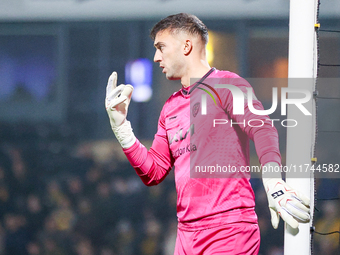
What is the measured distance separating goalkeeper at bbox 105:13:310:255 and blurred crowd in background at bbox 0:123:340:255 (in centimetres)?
266

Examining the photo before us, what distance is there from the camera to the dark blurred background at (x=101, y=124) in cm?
416

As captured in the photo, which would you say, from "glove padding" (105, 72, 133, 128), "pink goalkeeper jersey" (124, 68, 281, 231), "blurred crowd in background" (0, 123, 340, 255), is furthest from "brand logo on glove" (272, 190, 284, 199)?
"blurred crowd in background" (0, 123, 340, 255)

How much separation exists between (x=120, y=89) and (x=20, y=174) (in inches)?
128

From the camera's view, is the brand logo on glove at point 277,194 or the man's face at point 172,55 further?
the man's face at point 172,55

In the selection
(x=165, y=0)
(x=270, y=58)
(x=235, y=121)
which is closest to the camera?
(x=235, y=121)

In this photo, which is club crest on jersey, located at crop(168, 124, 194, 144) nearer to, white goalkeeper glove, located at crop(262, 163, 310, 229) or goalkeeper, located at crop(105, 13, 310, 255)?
goalkeeper, located at crop(105, 13, 310, 255)

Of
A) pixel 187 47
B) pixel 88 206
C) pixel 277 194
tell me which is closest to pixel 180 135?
→ pixel 187 47

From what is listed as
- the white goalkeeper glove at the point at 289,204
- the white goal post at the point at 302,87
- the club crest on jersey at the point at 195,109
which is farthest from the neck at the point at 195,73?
the white goalkeeper glove at the point at 289,204

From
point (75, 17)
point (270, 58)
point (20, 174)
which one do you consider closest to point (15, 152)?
point (20, 174)

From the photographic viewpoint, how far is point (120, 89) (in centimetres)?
158

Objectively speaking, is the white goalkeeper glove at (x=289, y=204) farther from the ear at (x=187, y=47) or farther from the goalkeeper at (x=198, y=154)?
the ear at (x=187, y=47)

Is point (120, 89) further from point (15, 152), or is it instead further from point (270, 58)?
point (15, 152)

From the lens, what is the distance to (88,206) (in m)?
4.25

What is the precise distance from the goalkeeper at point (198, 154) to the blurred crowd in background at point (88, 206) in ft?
8.73
